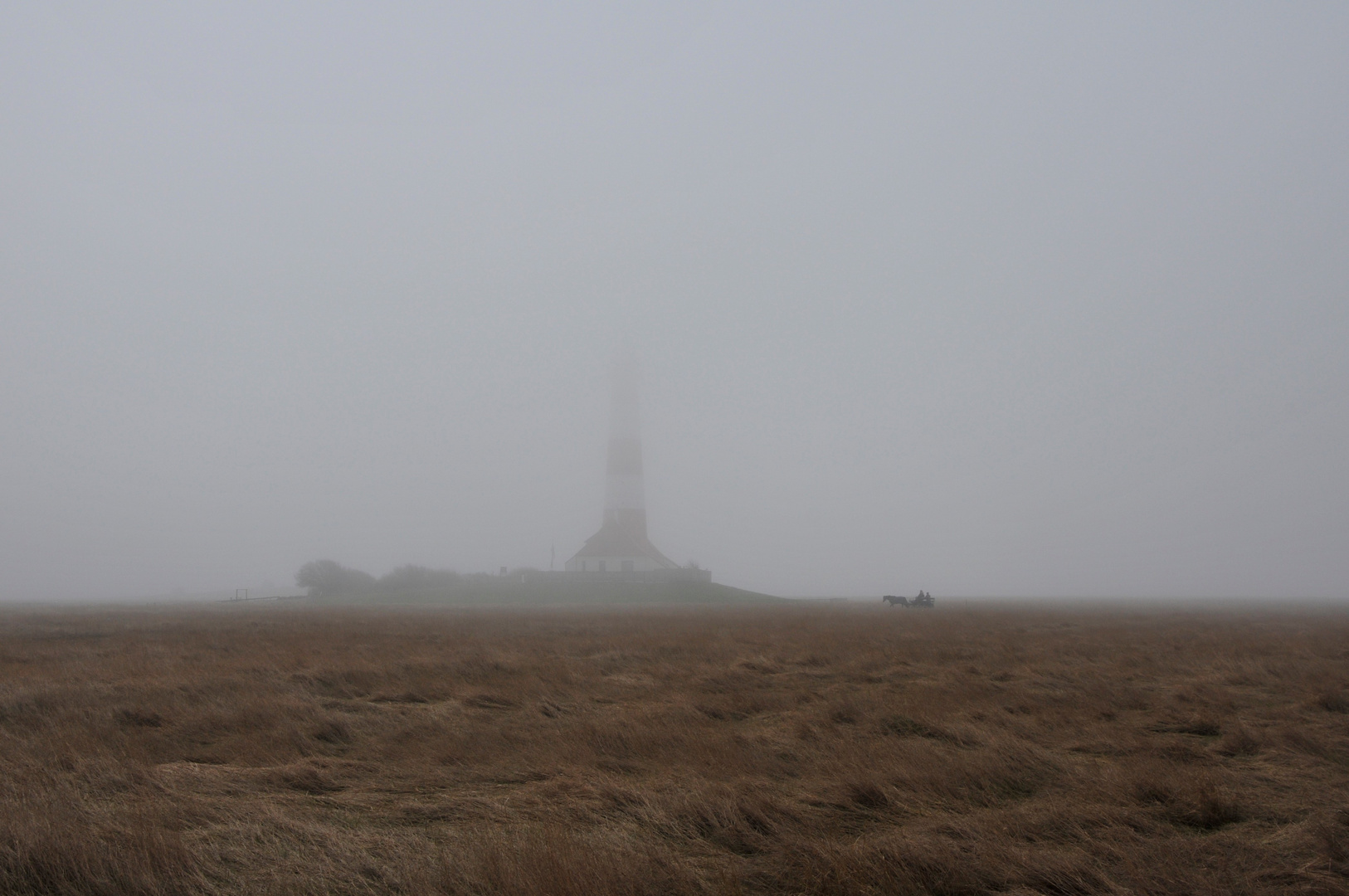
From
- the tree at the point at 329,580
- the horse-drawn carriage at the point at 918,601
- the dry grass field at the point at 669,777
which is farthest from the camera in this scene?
the tree at the point at 329,580

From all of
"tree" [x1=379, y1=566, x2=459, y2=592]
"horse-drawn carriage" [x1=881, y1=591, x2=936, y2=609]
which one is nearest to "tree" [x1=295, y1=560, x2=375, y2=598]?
"tree" [x1=379, y1=566, x2=459, y2=592]

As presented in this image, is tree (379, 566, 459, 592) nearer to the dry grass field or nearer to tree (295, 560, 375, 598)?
tree (295, 560, 375, 598)

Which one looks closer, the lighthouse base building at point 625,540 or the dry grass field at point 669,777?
the dry grass field at point 669,777

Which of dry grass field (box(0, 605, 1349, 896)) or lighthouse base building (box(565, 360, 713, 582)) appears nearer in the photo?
→ dry grass field (box(0, 605, 1349, 896))

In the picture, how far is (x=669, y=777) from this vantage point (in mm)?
7832

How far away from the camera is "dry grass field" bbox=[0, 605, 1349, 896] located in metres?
5.20

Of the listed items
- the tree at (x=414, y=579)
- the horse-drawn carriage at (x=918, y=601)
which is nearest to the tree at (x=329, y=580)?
the tree at (x=414, y=579)

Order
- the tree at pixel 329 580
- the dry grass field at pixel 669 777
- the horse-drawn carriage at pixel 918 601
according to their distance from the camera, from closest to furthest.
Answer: the dry grass field at pixel 669 777, the horse-drawn carriage at pixel 918 601, the tree at pixel 329 580

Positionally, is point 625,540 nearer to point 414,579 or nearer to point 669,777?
point 414,579

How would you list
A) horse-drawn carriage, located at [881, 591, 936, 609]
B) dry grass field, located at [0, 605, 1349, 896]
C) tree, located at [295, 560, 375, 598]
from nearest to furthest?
dry grass field, located at [0, 605, 1349, 896] → horse-drawn carriage, located at [881, 591, 936, 609] → tree, located at [295, 560, 375, 598]

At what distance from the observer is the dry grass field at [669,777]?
205 inches

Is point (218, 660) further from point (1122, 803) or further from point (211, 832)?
point (1122, 803)

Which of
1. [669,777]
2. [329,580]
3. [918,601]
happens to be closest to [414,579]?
[329,580]

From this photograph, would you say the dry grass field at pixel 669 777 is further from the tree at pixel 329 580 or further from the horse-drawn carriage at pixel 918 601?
the tree at pixel 329 580
